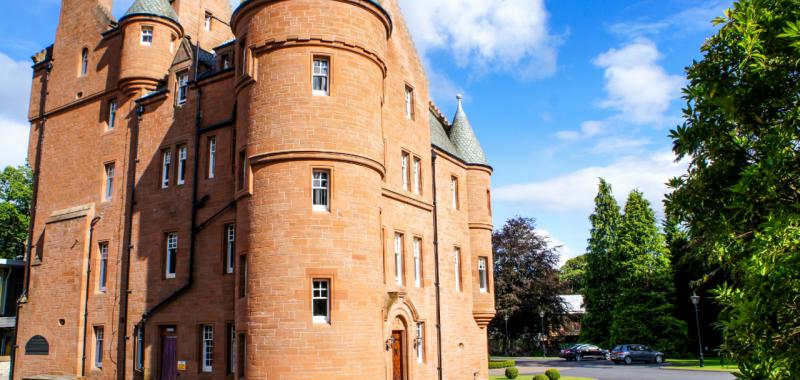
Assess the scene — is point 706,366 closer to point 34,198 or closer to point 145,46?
point 145,46

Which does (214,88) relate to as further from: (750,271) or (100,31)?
(750,271)

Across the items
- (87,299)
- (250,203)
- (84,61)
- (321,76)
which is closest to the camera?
(250,203)

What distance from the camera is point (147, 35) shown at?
27594 mm

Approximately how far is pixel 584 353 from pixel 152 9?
4342 centimetres

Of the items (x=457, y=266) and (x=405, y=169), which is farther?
(x=457, y=266)

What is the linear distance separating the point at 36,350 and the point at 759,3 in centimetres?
3130

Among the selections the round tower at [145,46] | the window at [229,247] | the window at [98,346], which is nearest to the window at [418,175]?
the window at [229,247]

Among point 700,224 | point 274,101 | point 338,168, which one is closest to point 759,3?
point 700,224

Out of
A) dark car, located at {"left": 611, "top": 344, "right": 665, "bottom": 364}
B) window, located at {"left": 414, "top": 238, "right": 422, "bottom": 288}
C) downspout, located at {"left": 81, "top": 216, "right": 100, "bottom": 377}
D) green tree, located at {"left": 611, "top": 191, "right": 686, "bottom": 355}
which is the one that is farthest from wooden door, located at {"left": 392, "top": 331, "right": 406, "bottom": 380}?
green tree, located at {"left": 611, "top": 191, "right": 686, "bottom": 355}

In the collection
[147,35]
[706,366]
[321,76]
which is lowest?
[706,366]

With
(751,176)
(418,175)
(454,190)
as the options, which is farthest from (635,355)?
(751,176)

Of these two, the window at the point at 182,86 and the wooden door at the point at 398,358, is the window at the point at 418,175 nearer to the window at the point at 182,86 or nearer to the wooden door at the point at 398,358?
the wooden door at the point at 398,358

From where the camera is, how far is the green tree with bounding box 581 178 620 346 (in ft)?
185

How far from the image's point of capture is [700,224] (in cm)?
941
